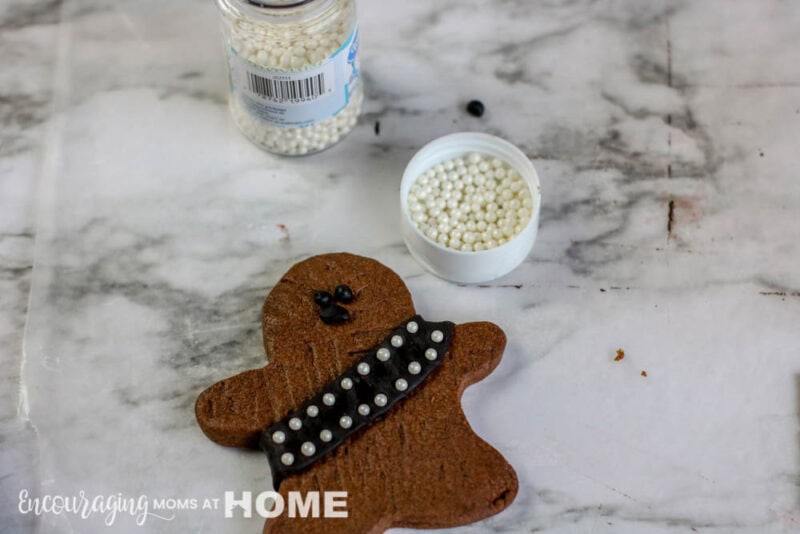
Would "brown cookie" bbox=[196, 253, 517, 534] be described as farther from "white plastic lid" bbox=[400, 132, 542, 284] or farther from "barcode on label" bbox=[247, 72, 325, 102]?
"barcode on label" bbox=[247, 72, 325, 102]

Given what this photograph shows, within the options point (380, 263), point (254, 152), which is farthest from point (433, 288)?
point (254, 152)

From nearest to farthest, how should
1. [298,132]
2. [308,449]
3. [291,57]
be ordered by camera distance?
[308,449] < [291,57] < [298,132]

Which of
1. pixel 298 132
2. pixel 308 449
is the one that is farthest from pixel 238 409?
pixel 298 132

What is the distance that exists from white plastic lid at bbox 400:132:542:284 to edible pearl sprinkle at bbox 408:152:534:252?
0.01m

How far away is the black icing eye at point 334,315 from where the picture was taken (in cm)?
124

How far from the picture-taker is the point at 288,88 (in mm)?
1289

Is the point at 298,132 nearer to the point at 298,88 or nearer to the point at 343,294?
the point at 298,88

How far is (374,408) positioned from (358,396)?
0.08 feet

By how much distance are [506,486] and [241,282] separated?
16.6 inches

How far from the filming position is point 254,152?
1.43 metres

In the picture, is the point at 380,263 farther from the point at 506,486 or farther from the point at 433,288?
the point at 506,486

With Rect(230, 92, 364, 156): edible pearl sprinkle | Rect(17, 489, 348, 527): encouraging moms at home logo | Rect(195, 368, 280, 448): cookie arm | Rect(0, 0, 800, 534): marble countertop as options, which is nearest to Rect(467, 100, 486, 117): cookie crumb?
Rect(0, 0, 800, 534): marble countertop

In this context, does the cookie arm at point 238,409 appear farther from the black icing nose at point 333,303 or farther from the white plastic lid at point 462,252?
the white plastic lid at point 462,252

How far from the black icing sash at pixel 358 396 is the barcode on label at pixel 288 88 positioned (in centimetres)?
31
